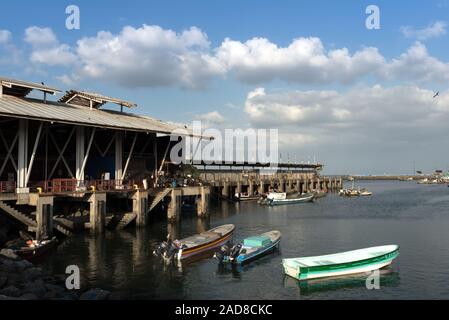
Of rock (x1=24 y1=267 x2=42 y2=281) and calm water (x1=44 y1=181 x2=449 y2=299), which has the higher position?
rock (x1=24 y1=267 x2=42 y2=281)

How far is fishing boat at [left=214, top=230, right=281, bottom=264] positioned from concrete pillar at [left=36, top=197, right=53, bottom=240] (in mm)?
14384

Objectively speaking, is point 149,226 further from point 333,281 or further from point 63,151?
point 333,281

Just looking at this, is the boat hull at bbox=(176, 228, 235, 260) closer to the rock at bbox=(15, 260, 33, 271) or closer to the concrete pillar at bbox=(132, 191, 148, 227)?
the rock at bbox=(15, 260, 33, 271)

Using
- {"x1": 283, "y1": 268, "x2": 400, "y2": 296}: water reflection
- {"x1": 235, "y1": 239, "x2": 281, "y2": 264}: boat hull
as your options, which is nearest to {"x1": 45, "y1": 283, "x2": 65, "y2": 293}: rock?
{"x1": 235, "y1": 239, "x2": 281, "y2": 264}: boat hull

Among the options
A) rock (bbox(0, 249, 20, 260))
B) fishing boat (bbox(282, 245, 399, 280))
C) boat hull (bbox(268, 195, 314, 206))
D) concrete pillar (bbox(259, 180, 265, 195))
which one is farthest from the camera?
concrete pillar (bbox(259, 180, 265, 195))

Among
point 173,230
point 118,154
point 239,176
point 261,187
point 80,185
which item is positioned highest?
point 118,154

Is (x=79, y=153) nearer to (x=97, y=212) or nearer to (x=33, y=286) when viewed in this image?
(x=97, y=212)

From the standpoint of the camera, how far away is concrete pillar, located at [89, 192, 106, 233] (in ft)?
123

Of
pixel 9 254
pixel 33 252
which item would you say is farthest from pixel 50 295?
pixel 33 252

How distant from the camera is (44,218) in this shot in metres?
33.1

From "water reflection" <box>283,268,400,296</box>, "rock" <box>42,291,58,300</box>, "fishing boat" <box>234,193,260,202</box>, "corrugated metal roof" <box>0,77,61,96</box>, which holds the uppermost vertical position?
"corrugated metal roof" <box>0,77,61,96</box>

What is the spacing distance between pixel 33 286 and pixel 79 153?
2202 centimetres

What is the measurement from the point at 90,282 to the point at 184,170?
38.0 metres

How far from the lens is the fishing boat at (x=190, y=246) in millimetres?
28516
